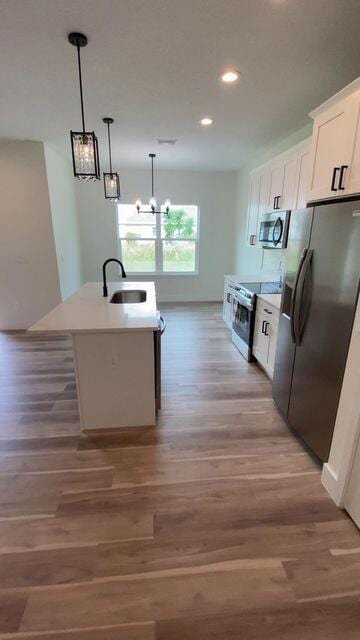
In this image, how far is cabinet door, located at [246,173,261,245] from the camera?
4457 mm

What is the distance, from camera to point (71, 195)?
5.61 metres

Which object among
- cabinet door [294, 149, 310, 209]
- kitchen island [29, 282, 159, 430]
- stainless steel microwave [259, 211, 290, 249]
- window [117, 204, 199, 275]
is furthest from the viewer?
window [117, 204, 199, 275]

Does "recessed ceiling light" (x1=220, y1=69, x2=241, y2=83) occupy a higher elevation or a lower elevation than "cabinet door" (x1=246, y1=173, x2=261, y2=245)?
higher

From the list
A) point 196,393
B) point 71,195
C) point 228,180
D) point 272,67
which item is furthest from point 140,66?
point 228,180

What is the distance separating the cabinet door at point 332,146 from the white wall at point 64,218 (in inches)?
149

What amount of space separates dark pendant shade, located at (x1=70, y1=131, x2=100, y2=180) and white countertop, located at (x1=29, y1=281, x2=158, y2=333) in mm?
1038

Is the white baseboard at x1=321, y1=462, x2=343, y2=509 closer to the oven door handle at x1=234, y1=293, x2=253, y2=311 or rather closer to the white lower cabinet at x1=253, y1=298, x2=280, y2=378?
the white lower cabinet at x1=253, y1=298, x2=280, y2=378

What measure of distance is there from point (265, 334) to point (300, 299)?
1.19 m

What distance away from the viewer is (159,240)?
20.8 feet

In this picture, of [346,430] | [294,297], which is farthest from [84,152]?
[346,430]

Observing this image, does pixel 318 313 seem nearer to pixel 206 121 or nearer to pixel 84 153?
pixel 84 153

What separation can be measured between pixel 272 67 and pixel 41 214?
356 cm

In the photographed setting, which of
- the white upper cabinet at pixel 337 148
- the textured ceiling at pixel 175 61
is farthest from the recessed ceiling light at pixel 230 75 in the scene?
the white upper cabinet at pixel 337 148

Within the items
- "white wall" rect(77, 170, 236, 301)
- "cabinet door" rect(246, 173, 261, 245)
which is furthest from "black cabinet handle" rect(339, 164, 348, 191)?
"white wall" rect(77, 170, 236, 301)
